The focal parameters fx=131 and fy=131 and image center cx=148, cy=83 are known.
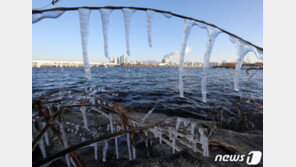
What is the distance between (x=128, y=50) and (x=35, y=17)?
0.39 metres

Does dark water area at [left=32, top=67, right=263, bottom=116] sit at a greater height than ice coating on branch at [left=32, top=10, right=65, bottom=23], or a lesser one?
lesser

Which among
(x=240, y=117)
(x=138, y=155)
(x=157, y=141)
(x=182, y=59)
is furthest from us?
(x=240, y=117)

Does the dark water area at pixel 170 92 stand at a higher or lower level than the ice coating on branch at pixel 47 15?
lower

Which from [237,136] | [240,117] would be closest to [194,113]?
[240,117]

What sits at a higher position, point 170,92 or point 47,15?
point 47,15

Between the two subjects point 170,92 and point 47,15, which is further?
point 170,92

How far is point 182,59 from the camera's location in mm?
715

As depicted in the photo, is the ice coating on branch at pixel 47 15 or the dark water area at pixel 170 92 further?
the dark water area at pixel 170 92

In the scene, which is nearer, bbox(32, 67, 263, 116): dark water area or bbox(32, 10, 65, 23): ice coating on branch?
bbox(32, 10, 65, 23): ice coating on branch
